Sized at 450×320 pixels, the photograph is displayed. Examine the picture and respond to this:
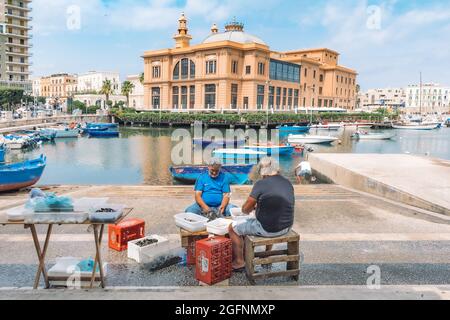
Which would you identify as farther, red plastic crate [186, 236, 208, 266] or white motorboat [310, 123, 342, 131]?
white motorboat [310, 123, 342, 131]

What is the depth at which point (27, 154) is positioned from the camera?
43375mm

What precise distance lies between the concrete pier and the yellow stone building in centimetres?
6416

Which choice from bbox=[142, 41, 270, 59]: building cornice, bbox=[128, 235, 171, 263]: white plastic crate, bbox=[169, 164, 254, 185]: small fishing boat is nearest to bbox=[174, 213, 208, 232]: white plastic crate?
bbox=[128, 235, 171, 263]: white plastic crate

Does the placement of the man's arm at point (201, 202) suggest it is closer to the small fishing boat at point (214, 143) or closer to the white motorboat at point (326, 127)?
the small fishing boat at point (214, 143)

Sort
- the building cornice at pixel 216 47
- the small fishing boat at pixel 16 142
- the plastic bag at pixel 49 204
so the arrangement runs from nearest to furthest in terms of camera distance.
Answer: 1. the plastic bag at pixel 49 204
2. the small fishing boat at pixel 16 142
3. the building cornice at pixel 216 47

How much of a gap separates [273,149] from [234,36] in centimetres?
6380

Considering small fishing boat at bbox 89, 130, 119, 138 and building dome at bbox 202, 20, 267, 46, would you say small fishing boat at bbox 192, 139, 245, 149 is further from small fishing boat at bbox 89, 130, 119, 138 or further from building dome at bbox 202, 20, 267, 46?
building dome at bbox 202, 20, 267, 46

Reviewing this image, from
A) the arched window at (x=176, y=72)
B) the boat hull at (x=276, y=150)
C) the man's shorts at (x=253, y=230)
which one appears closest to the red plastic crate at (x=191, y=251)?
the man's shorts at (x=253, y=230)

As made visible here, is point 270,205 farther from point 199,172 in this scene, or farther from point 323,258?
point 199,172

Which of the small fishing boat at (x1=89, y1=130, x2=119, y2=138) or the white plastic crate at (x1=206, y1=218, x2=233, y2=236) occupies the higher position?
the white plastic crate at (x1=206, y1=218, x2=233, y2=236)

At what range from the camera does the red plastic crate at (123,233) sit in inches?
298

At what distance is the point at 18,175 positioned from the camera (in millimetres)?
17250

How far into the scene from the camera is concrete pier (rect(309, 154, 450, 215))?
12055 mm

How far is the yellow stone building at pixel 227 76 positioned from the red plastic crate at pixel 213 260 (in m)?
79.2
